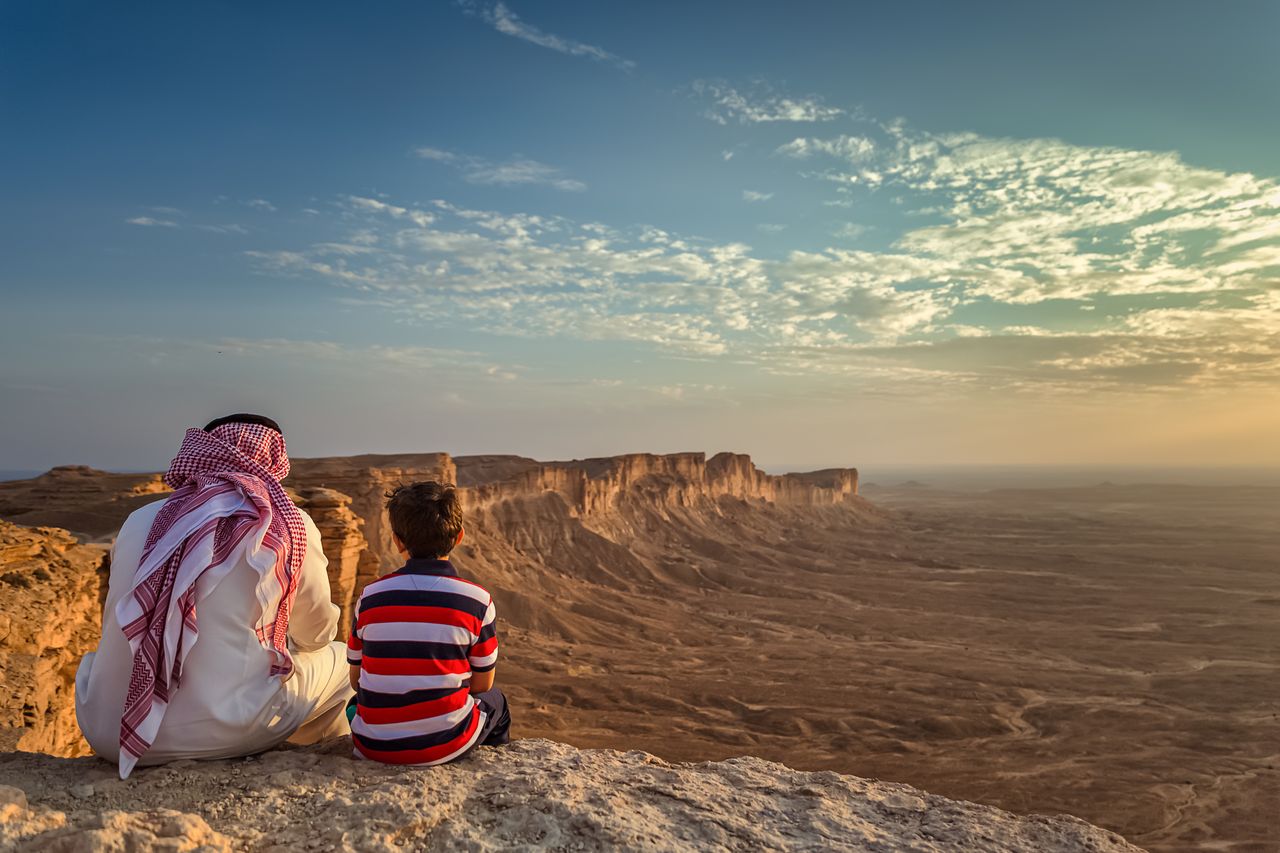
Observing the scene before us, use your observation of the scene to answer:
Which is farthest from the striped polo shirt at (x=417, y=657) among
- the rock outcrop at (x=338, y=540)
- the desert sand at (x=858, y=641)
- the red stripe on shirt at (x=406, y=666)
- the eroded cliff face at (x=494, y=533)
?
the rock outcrop at (x=338, y=540)

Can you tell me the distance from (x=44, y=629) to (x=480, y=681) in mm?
5231

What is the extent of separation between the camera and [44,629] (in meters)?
6.11

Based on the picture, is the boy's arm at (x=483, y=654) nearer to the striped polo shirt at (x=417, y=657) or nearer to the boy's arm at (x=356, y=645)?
the striped polo shirt at (x=417, y=657)

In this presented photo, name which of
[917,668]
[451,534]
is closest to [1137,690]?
[917,668]

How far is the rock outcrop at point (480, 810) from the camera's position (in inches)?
96.0

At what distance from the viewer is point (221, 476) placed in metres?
3.21

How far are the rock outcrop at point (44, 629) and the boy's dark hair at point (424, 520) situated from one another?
2936 millimetres

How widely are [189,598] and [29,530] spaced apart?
646cm

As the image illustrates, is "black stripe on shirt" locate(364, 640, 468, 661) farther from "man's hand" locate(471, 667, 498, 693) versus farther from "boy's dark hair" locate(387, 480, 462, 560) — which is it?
"boy's dark hair" locate(387, 480, 462, 560)

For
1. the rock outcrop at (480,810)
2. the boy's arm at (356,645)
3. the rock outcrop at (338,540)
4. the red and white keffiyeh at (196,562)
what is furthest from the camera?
the rock outcrop at (338,540)

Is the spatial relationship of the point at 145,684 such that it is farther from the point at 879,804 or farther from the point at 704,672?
the point at 704,672

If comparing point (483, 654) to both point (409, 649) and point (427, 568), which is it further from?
point (427, 568)

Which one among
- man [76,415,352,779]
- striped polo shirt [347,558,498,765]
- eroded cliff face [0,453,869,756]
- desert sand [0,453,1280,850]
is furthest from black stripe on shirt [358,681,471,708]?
desert sand [0,453,1280,850]

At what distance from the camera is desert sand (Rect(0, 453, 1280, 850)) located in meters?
13.6
